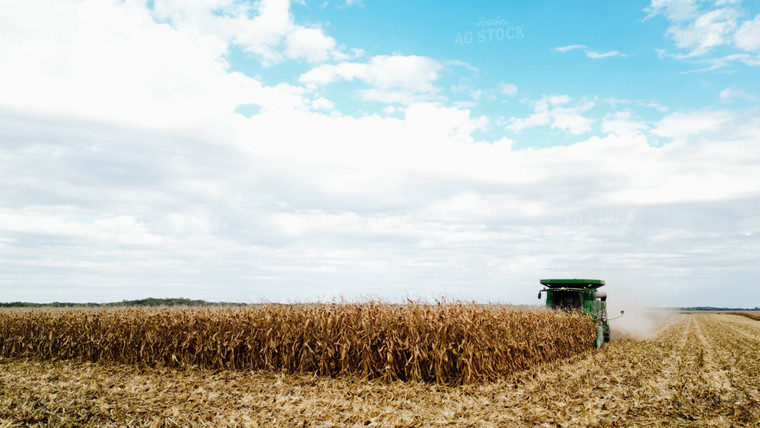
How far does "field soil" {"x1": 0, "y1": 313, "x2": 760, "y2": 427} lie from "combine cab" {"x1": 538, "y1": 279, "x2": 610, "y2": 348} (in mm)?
5933

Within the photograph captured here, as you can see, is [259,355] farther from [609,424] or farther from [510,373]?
[609,424]

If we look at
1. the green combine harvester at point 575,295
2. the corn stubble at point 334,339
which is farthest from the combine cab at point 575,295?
the corn stubble at point 334,339

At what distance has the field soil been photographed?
8.96 meters

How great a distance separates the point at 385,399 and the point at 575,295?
13204 millimetres

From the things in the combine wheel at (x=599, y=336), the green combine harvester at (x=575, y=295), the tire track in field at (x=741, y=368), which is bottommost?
the tire track in field at (x=741, y=368)

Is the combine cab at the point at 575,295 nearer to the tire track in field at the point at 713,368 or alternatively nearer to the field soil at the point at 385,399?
the tire track in field at the point at 713,368

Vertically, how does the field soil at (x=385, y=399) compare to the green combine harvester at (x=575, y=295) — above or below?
below

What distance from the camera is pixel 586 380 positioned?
11.8m

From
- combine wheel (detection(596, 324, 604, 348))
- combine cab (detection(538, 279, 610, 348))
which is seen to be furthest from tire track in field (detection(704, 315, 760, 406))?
combine cab (detection(538, 279, 610, 348))

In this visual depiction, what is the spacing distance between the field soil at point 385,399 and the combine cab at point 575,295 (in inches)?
234

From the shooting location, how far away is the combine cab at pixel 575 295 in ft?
66.3

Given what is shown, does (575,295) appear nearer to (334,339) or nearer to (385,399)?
(334,339)

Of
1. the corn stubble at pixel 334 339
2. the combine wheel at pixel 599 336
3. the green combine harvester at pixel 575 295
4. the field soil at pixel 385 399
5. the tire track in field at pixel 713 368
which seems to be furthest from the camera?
the green combine harvester at pixel 575 295

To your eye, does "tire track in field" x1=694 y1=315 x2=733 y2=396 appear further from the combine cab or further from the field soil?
the combine cab
